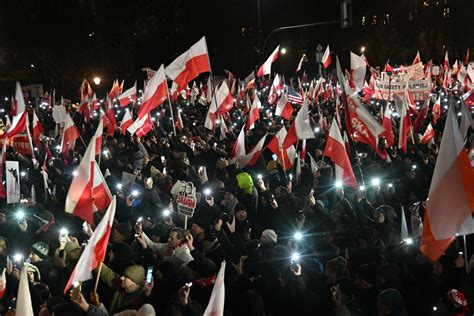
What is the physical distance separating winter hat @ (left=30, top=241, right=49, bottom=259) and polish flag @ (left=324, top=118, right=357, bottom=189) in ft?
14.4

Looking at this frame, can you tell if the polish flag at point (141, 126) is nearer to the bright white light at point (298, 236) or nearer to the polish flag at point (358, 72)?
the bright white light at point (298, 236)

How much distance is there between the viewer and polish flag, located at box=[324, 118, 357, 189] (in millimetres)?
8133

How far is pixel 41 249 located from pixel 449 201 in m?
4.59

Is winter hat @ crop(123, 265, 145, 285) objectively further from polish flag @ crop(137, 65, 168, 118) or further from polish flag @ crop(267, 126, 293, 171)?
polish flag @ crop(137, 65, 168, 118)

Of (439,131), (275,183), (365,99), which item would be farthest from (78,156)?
(365,99)

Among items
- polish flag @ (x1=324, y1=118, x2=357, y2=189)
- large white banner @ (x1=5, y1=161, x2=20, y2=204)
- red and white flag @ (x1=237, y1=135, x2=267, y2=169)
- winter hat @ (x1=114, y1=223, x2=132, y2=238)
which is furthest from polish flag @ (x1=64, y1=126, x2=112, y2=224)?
red and white flag @ (x1=237, y1=135, x2=267, y2=169)

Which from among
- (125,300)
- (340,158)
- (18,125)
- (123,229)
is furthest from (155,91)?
(125,300)

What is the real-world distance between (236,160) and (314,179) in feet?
5.73

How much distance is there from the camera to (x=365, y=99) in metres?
20.8

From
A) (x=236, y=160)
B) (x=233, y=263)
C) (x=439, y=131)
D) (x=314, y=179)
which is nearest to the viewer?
(x=233, y=263)

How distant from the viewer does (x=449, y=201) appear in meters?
4.81

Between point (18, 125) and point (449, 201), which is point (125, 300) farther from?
point (18, 125)

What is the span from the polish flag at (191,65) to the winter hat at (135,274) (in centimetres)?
664

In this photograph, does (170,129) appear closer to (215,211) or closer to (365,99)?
(365,99)
